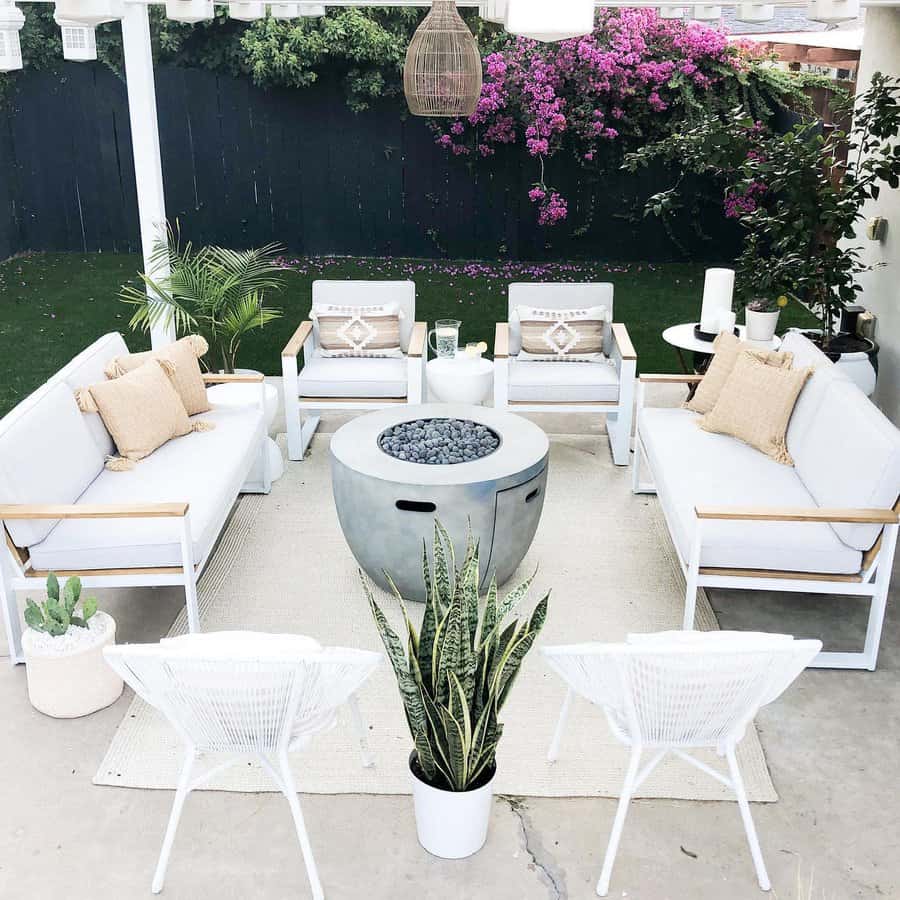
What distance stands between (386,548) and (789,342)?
245cm

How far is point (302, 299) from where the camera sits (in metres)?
9.49

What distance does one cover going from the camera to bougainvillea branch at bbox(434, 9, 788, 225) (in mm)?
9531

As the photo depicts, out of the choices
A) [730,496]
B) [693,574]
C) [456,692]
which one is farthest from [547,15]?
[730,496]

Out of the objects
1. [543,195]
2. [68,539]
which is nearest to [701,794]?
[68,539]

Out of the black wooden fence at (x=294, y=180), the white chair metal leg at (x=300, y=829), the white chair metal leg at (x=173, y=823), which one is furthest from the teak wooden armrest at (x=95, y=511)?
the black wooden fence at (x=294, y=180)

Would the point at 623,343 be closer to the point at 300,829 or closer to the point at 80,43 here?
the point at 300,829

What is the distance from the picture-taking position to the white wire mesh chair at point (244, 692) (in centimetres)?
269

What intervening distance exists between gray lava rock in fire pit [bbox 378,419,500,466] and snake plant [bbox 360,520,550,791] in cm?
142

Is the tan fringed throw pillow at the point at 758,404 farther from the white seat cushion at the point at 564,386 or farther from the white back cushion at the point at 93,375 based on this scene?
the white back cushion at the point at 93,375

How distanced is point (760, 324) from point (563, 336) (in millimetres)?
1123

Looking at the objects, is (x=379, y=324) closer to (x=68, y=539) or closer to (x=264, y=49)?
(x=68, y=539)

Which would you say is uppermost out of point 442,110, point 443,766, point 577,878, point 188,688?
point 442,110

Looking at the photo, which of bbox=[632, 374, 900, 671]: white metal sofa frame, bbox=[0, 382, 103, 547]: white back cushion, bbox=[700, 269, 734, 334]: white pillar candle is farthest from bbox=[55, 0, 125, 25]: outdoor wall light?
bbox=[700, 269, 734, 334]: white pillar candle

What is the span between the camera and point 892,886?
297 centimetres
